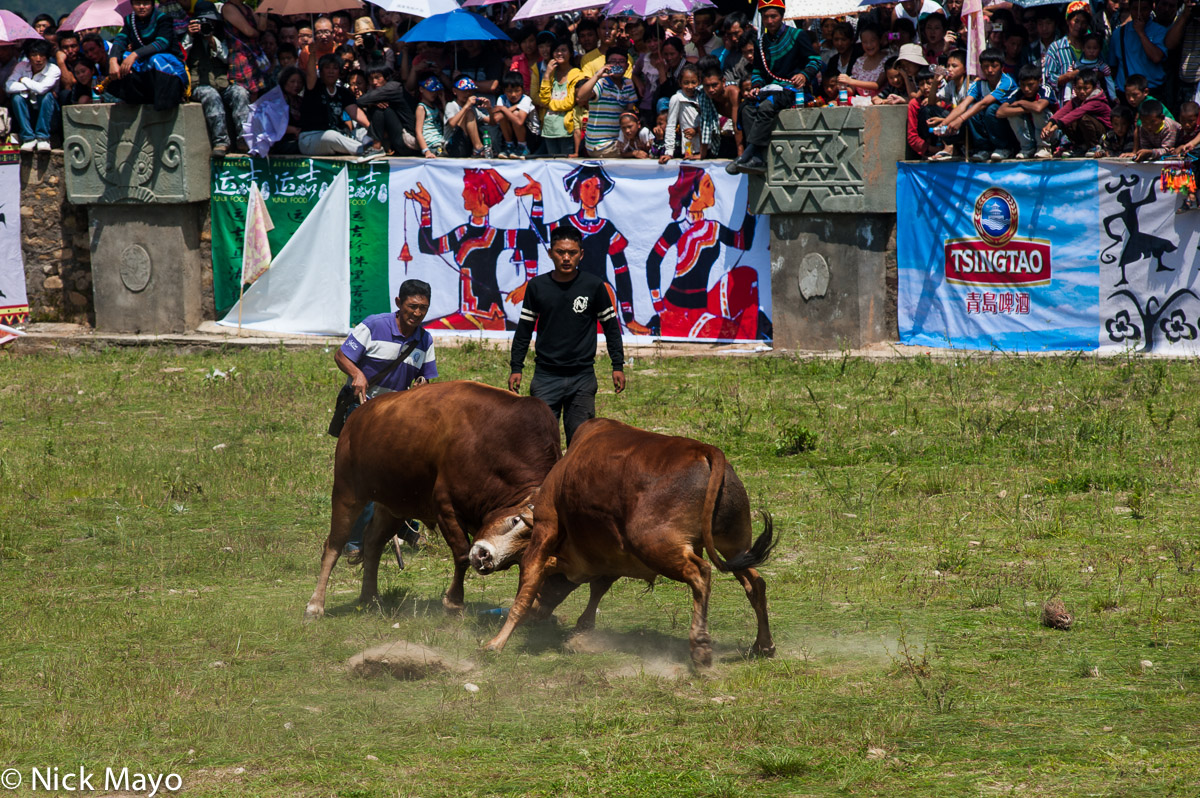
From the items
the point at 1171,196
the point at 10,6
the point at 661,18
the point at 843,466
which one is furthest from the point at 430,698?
the point at 10,6

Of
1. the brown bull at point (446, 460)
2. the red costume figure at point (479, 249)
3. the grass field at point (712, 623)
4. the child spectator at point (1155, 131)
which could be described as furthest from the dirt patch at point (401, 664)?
the red costume figure at point (479, 249)

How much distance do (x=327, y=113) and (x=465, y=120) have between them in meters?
2.06

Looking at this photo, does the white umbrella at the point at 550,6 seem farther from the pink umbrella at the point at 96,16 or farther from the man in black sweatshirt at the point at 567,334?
the man in black sweatshirt at the point at 567,334

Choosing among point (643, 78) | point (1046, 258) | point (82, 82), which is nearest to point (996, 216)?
point (1046, 258)

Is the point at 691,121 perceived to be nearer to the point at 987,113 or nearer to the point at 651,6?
the point at 651,6

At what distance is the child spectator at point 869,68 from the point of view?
16188 mm

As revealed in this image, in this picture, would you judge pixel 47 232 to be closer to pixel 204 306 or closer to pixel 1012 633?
pixel 204 306

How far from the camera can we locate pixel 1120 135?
1491 centimetres

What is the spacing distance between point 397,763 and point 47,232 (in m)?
17.0

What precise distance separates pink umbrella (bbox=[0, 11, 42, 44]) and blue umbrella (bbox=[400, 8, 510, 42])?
5.75 m

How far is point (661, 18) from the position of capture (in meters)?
17.6

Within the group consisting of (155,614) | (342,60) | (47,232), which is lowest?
(155,614)

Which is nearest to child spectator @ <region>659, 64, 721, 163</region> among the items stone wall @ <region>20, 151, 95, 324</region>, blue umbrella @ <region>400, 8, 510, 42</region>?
blue umbrella @ <region>400, 8, 510, 42</region>

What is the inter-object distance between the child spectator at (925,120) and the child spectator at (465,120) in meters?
5.85
